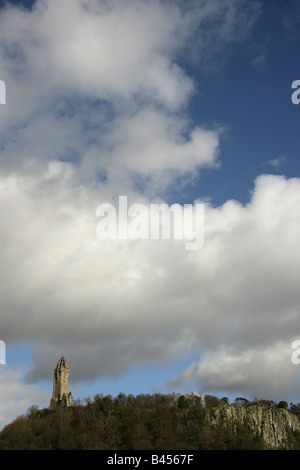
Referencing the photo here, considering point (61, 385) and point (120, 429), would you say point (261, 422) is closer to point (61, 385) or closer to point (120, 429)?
point (120, 429)

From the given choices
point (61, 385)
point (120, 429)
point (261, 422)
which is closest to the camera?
point (120, 429)

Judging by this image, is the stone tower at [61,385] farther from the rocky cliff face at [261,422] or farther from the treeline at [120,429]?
the rocky cliff face at [261,422]

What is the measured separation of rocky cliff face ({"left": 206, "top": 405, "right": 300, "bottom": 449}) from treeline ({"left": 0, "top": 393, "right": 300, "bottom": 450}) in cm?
306

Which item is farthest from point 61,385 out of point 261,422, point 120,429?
point 261,422

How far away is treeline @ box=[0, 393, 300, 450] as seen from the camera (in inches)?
4444

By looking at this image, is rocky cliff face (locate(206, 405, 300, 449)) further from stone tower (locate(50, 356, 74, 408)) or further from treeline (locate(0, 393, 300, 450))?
stone tower (locate(50, 356, 74, 408))

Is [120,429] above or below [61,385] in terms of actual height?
below

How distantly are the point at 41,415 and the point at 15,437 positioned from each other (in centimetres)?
2150

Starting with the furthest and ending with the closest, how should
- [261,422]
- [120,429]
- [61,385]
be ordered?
1. [61,385]
2. [261,422]
3. [120,429]

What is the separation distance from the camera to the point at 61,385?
509 ft

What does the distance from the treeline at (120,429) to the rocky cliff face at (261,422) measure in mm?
3063

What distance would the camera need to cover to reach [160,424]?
13012cm

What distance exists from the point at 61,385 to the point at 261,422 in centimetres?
7705
